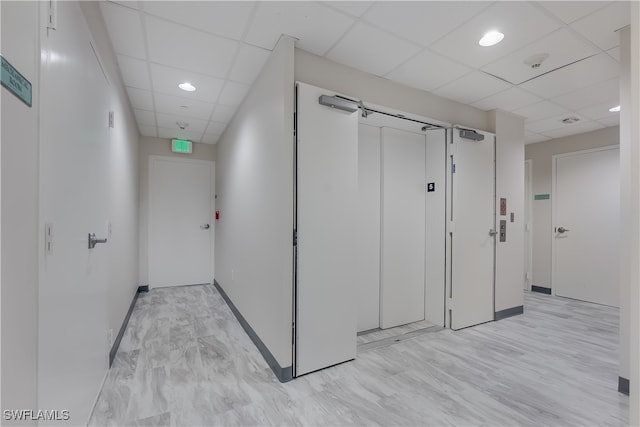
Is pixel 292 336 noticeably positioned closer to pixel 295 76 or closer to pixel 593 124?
pixel 295 76

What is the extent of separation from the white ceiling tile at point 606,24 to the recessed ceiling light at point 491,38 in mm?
483

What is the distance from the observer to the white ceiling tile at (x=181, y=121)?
391cm

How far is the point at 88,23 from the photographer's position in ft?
5.61

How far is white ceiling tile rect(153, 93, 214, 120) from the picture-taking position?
3.30 metres

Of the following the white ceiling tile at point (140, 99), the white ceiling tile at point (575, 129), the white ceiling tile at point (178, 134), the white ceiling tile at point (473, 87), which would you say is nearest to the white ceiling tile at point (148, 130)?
the white ceiling tile at point (178, 134)

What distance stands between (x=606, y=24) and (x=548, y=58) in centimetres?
43

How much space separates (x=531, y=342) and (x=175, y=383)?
11.3ft

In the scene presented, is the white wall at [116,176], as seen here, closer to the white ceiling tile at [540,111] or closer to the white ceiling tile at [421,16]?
the white ceiling tile at [421,16]

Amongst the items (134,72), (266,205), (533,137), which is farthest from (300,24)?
(533,137)

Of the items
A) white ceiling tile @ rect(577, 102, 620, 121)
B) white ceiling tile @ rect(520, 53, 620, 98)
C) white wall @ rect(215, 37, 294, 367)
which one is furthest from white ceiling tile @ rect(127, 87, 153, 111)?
white ceiling tile @ rect(577, 102, 620, 121)

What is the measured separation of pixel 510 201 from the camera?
3680 mm

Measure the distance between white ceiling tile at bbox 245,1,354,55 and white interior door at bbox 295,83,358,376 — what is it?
0.36 m

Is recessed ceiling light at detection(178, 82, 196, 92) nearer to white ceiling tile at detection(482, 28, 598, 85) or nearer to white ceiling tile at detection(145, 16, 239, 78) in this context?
white ceiling tile at detection(145, 16, 239, 78)

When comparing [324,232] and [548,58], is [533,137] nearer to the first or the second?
[548,58]
